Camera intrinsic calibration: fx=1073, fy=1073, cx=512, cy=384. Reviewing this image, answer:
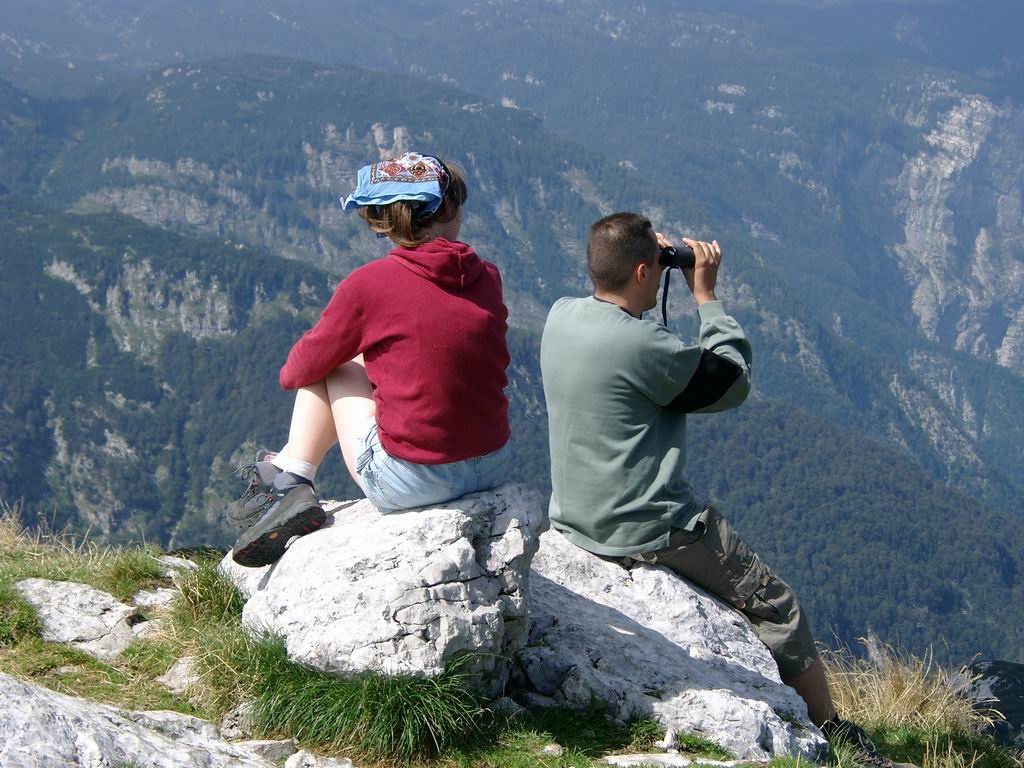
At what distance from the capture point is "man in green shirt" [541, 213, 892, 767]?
859 centimetres

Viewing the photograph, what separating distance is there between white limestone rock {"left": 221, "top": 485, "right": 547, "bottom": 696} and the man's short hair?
190 centimetres

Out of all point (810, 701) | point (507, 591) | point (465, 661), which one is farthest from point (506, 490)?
point (810, 701)

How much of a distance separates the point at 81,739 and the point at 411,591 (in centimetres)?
243

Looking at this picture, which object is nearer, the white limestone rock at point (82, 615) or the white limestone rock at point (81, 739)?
the white limestone rock at point (81, 739)

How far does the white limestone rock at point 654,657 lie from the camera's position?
26.8 ft

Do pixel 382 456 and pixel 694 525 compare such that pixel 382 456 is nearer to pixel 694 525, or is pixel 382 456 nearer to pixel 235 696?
pixel 235 696

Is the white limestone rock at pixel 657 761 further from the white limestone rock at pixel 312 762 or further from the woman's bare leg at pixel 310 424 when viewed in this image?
the woman's bare leg at pixel 310 424

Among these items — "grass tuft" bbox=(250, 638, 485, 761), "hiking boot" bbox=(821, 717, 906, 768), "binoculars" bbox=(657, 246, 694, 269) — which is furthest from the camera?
"binoculars" bbox=(657, 246, 694, 269)

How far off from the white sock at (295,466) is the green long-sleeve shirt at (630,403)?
206 cm

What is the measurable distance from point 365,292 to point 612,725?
12.2ft

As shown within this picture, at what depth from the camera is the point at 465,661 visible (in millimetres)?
7465

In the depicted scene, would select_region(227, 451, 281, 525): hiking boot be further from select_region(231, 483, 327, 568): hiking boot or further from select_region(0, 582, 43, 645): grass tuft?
select_region(0, 582, 43, 645): grass tuft

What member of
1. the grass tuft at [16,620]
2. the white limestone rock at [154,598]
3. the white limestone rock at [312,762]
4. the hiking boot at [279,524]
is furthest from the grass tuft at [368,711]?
the grass tuft at [16,620]

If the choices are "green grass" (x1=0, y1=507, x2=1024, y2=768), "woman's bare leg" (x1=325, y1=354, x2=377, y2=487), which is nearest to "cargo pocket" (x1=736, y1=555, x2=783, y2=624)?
"green grass" (x1=0, y1=507, x2=1024, y2=768)
